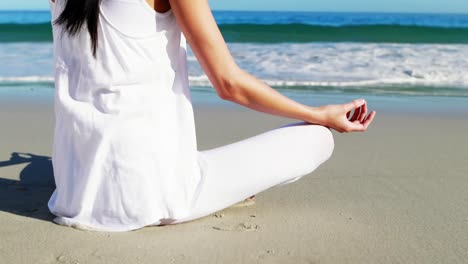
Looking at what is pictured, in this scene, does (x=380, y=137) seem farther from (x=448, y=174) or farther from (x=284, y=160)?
(x=284, y=160)

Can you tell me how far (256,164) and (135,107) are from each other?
557mm

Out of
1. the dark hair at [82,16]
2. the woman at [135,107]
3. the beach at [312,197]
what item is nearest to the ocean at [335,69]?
the beach at [312,197]

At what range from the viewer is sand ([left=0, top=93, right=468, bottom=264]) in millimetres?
2238

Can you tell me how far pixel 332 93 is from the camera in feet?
23.2

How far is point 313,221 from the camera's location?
264 cm

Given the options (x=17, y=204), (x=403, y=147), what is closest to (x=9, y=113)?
(x=17, y=204)

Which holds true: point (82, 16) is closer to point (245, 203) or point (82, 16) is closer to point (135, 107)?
point (135, 107)

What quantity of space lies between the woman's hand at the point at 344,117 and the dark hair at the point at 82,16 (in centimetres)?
93

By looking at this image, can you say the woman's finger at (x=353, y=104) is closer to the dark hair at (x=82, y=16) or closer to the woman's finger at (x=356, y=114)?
the woman's finger at (x=356, y=114)

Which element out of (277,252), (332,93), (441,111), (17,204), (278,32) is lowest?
(278,32)

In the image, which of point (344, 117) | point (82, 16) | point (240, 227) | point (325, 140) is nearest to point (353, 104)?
point (344, 117)

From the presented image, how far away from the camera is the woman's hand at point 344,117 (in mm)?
2520

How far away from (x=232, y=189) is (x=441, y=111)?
379 cm

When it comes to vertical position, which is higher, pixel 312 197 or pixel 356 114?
pixel 356 114
